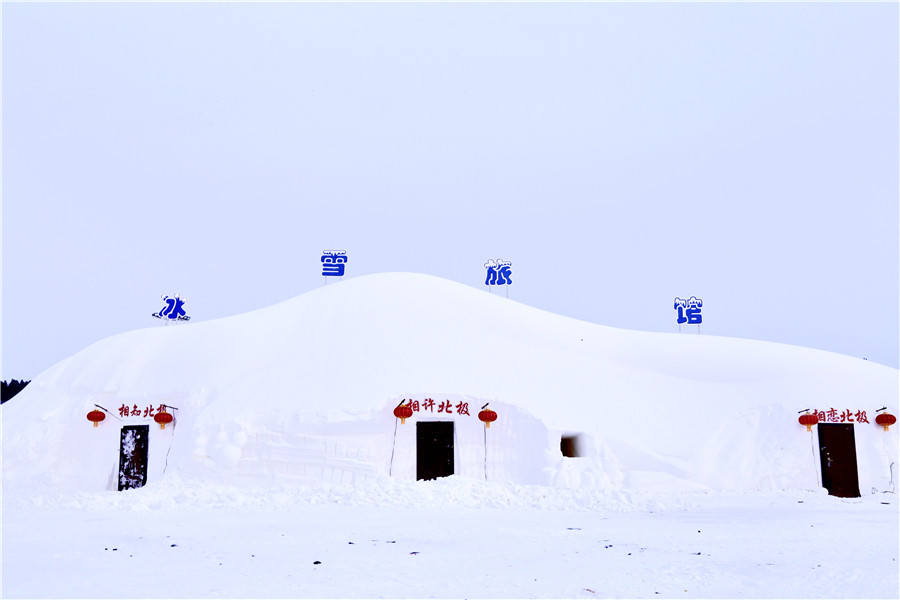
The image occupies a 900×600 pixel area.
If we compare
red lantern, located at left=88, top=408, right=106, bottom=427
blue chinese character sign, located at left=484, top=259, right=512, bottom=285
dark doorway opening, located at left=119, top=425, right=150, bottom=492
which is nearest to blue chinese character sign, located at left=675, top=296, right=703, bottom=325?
blue chinese character sign, located at left=484, top=259, right=512, bottom=285

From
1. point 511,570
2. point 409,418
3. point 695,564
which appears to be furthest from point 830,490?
point 511,570

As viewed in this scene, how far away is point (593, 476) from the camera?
20.6m

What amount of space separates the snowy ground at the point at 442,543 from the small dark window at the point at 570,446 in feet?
10.6

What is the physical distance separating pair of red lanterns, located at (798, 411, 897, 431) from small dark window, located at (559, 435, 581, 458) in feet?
23.1

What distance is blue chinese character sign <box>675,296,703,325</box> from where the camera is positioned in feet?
101

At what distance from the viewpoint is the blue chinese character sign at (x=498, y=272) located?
30344mm

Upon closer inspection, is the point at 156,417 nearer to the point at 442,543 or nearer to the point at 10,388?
the point at 442,543

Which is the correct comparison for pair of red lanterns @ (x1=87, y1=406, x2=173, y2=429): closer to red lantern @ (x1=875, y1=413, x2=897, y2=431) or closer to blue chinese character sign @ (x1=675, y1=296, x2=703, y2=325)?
blue chinese character sign @ (x1=675, y1=296, x2=703, y2=325)

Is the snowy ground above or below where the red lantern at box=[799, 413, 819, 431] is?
below

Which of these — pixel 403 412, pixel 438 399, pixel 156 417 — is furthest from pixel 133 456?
pixel 438 399

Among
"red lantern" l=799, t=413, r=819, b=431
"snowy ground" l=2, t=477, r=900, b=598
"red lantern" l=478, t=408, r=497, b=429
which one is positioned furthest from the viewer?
"red lantern" l=799, t=413, r=819, b=431

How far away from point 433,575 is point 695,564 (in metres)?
3.71

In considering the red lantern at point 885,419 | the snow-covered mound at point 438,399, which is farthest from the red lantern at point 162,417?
the red lantern at point 885,419

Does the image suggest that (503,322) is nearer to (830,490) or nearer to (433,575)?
(830,490)
